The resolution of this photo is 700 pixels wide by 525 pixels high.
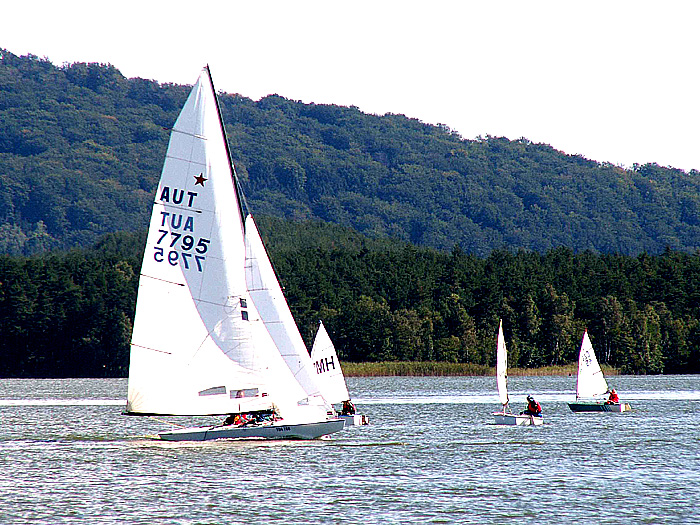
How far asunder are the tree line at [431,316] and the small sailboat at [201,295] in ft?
367

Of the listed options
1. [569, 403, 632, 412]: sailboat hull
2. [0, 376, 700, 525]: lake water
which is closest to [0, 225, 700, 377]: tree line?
[569, 403, 632, 412]: sailboat hull

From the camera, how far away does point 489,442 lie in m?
55.5

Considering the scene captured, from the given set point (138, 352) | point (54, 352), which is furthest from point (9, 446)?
point (54, 352)

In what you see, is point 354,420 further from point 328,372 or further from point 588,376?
point 588,376

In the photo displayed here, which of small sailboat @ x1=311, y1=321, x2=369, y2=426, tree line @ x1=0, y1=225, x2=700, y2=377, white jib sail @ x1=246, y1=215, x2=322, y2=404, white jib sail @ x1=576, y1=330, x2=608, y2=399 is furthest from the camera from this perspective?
tree line @ x1=0, y1=225, x2=700, y2=377

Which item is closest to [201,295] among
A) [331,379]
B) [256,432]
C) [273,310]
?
[273,310]

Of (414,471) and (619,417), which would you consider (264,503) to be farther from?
(619,417)

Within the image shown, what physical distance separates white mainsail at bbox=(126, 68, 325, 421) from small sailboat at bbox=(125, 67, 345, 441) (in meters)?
0.04

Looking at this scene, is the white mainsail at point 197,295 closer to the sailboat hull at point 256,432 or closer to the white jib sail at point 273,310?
the white jib sail at point 273,310

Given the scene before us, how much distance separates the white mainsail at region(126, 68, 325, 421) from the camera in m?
43.1

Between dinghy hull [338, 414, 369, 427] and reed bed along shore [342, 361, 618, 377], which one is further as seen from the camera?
reed bed along shore [342, 361, 618, 377]

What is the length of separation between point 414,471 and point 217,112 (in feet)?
51.5

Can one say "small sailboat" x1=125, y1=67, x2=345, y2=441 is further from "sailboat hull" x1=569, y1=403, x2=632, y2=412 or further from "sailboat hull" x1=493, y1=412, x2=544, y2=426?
"sailboat hull" x1=569, y1=403, x2=632, y2=412

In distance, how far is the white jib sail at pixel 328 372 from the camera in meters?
63.3
